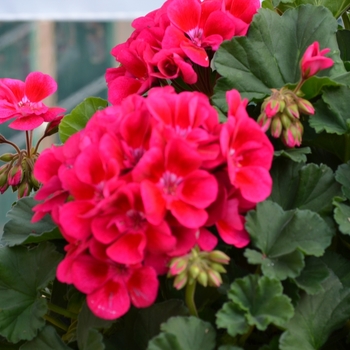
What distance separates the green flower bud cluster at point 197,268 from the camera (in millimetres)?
483

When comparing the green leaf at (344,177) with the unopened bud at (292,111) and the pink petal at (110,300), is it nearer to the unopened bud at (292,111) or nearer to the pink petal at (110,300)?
the unopened bud at (292,111)

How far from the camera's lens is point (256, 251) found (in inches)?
22.6

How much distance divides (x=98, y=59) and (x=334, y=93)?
4960mm

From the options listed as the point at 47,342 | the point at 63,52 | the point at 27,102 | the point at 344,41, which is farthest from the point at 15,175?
the point at 63,52

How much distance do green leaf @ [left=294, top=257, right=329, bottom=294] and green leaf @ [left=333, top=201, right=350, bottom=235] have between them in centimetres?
4

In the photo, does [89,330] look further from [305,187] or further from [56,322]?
[305,187]

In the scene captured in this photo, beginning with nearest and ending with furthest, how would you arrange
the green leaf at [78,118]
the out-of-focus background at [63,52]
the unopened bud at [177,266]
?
the unopened bud at [177,266], the green leaf at [78,118], the out-of-focus background at [63,52]

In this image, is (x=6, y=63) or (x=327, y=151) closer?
(x=327, y=151)

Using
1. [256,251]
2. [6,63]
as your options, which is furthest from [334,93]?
[6,63]

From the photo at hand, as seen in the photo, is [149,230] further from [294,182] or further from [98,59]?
[98,59]

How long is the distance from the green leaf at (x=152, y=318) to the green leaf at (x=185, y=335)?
34 mm

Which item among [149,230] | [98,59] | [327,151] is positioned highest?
[149,230]

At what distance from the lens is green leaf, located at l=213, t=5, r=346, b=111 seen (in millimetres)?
713

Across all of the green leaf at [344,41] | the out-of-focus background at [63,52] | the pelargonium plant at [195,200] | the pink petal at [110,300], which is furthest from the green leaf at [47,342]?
the out-of-focus background at [63,52]
